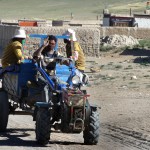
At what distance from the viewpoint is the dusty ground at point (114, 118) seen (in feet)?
46.3

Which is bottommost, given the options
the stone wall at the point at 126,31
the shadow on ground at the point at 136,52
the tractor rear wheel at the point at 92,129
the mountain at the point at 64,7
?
the tractor rear wheel at the point at 92,129

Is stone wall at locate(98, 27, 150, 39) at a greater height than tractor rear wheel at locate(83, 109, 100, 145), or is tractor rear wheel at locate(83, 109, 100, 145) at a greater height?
stone wall at locate(98, 27, 150, 39)

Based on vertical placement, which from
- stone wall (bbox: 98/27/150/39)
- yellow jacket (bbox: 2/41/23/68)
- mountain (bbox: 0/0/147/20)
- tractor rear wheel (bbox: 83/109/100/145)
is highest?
mountain (bbox: 0/0/147/20)

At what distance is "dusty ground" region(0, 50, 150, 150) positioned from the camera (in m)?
14.1

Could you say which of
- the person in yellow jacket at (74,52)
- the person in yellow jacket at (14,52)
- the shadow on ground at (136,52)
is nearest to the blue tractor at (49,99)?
the person in yellow jacket at (14,52)

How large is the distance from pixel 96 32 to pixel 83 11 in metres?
93.5

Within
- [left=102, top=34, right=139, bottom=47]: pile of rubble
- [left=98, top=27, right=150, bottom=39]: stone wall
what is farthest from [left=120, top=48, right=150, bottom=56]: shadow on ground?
[left=98, top=27, right=150, bottom=39]: stone wall

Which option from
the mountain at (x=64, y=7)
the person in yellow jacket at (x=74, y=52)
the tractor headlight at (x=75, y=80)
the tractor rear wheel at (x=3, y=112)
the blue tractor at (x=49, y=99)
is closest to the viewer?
the blue tractor at (x=49, y=99)

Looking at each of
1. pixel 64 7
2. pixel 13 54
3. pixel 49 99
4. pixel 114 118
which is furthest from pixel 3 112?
pixel 64 7

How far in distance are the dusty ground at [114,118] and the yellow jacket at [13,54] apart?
1344 mm

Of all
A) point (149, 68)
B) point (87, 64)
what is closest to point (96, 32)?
point (87, 64)

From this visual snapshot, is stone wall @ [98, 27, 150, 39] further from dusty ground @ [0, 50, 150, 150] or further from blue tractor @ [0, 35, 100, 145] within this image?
blue tractor @ [0, 35, 100, 145]

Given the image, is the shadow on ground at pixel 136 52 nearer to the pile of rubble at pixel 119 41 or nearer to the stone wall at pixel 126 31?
the pile of rubble at pixel 119 41

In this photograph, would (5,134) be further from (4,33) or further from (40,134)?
(4,33)
